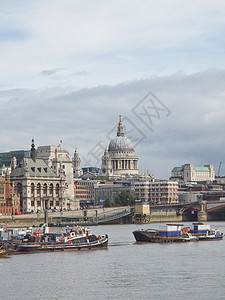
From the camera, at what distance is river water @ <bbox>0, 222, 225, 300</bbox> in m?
64.1

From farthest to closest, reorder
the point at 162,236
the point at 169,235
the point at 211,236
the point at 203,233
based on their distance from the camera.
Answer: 1. the point at 203,233
2. the point at 211,236
3. the point at 169,235
4. the point at 162,236

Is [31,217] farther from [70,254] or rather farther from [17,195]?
[70,254]

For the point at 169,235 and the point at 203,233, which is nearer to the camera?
the point at 169,235

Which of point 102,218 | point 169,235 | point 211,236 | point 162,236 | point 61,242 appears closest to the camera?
point 61,242

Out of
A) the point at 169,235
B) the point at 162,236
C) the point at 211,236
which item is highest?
the point at 169,235

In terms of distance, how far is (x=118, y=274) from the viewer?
74.5 m

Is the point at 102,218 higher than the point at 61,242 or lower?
higher

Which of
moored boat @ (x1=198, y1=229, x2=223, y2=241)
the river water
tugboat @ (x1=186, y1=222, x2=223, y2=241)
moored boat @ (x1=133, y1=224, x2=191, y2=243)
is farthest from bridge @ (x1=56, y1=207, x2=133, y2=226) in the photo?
the river water

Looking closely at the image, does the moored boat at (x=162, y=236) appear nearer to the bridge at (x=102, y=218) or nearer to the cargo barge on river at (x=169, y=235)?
the cargo barge on river at (x=169, y=235)

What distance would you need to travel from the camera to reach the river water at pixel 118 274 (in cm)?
6406

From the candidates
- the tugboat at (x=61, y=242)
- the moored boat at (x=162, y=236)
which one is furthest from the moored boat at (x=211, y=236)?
the tugboat at (x=61, y=242)

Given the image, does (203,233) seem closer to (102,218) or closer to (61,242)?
(61,242)

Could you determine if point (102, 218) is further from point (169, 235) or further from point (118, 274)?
point (118, 274)

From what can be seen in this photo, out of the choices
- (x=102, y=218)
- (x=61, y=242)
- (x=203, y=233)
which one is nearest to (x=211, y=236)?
(x=203, y=233)
